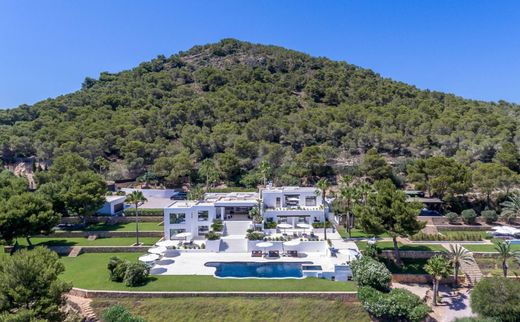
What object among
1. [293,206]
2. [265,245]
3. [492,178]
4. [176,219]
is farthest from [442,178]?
[176,219]

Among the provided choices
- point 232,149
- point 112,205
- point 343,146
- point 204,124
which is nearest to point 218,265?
point 112,205

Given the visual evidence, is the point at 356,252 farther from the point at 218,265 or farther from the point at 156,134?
the point at 156,134

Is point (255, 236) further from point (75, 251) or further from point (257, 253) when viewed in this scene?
point (75, 251)

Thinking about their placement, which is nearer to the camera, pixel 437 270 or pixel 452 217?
pixel 437 270

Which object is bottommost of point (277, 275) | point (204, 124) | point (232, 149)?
point (277, 275)

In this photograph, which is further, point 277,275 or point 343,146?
point 343,146

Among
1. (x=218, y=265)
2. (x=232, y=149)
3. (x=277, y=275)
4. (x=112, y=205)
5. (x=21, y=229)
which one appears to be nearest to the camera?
(x=277, y=275)

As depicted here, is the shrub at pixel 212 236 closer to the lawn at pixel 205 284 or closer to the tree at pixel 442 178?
the lawn at pixel 205 284
